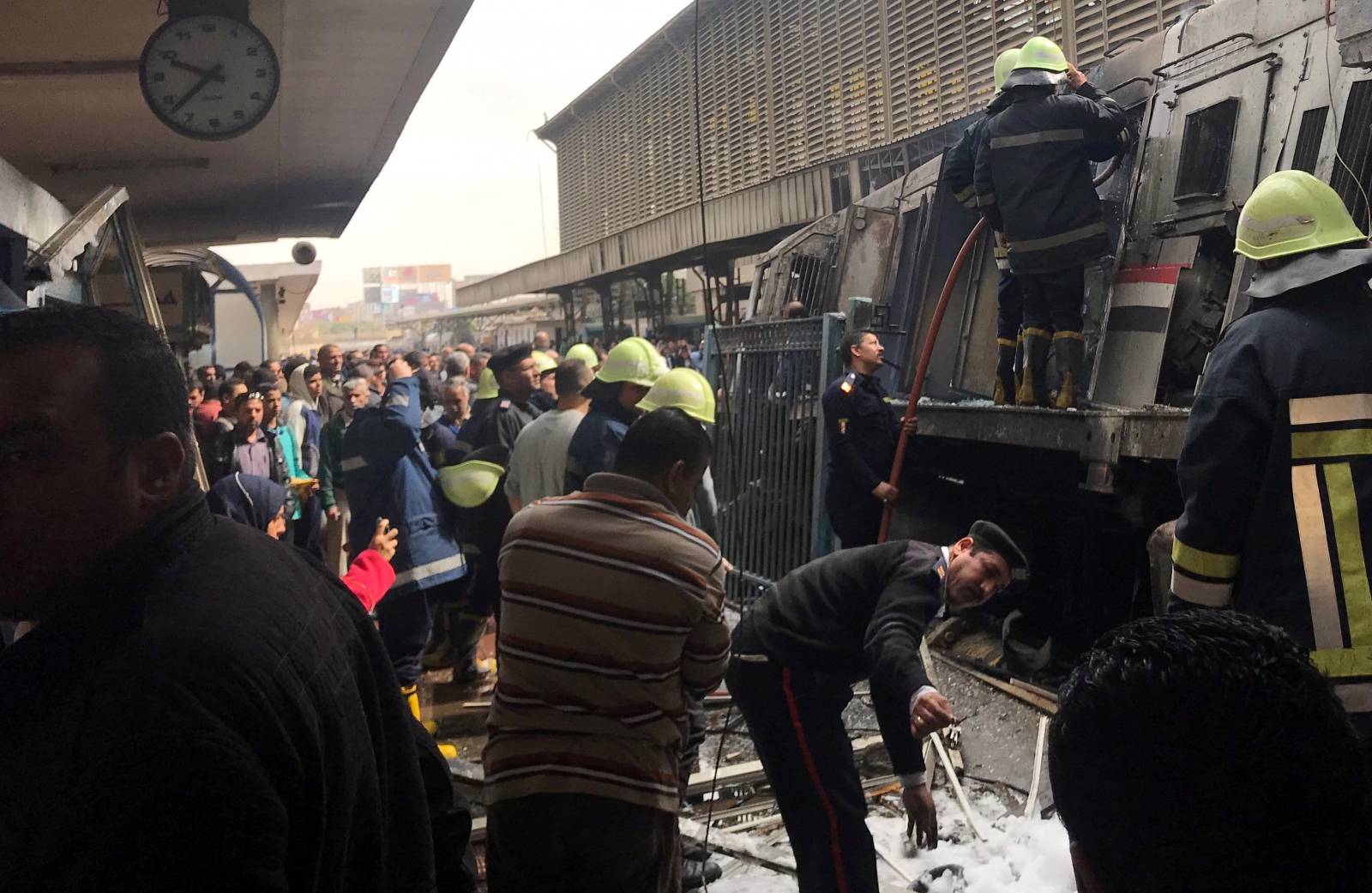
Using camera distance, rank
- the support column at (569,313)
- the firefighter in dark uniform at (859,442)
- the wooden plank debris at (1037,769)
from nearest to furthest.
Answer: the wooden plank debris at (1037,769) < the firefighter in dark uniform at (859,442) < the support column at (569,313)

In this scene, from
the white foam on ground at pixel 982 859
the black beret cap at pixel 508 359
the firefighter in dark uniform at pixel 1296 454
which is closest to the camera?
the firefighter in dark uniform at pixel 1296 454

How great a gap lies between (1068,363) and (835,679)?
2595 mm

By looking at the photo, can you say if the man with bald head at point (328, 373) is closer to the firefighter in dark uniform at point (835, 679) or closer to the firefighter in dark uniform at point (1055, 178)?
the firefighter in dark uniform at point (1055, 178)

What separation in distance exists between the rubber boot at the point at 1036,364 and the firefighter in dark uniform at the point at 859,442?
96cm

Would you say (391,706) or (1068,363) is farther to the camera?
(1068,363)

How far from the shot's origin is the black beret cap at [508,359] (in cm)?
650

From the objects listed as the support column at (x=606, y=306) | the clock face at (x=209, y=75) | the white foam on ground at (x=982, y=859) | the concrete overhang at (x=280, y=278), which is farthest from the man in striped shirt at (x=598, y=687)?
the support column at (x=606, y=306)

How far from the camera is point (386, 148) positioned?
9227 millimetres

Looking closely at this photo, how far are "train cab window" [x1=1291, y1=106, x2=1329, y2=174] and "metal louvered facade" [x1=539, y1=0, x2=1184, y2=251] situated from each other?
3.72 metres

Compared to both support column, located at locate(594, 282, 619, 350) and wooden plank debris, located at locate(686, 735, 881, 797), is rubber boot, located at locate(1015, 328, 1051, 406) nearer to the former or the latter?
wooden plank debris, located at locate(686, 735, 881, 797)

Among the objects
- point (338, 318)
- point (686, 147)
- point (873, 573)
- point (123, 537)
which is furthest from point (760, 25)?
point (338, 318)

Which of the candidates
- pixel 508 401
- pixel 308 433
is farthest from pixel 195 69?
pixel 308 433

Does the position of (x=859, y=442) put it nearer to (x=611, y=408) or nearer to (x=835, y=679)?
(x=611, y=408)

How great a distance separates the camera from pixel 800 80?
607 inches
